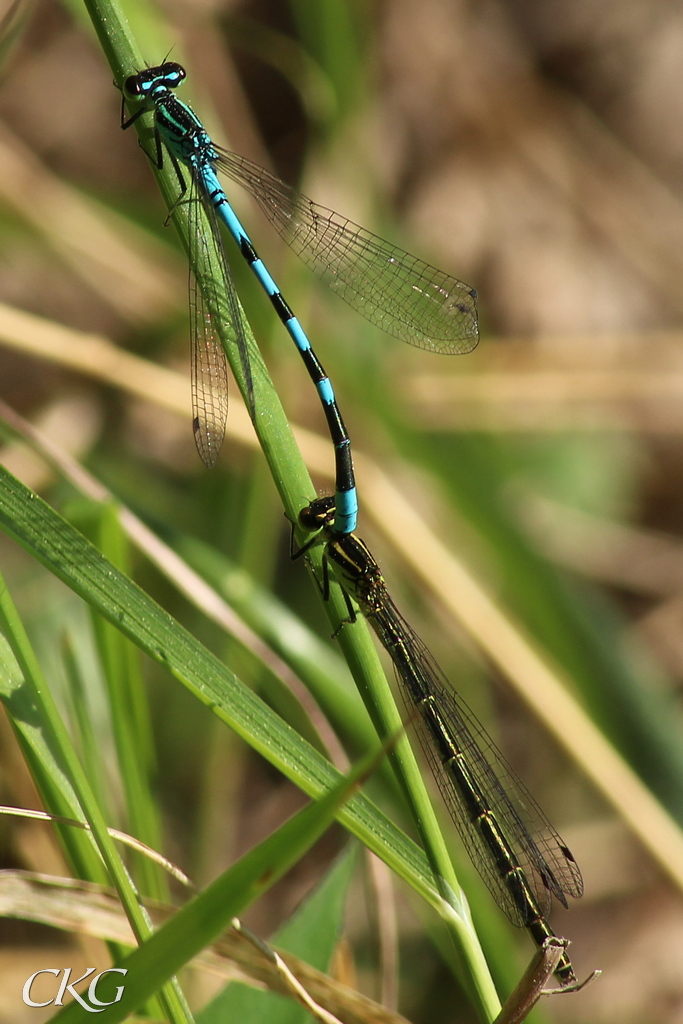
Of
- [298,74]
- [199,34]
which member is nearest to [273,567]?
[298,74]

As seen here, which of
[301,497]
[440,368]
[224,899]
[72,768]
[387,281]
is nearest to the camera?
[224,899]

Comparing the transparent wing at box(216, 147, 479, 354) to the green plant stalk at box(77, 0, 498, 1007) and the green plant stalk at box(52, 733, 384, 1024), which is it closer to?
the green plant stalk at box(77, 0, 498, 1007)

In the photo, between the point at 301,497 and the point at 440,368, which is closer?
the point at 301,497

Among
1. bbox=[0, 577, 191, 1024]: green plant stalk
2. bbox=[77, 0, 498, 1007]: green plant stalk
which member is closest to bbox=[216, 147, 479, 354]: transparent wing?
bbox=[77, 0, 498, 1007]: green plant stalk

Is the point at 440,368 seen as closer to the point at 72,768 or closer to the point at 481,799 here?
the point at 481,799

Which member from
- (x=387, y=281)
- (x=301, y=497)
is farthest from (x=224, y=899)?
(x=387, y=281)

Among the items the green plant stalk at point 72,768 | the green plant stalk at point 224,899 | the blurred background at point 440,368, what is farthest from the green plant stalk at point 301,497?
the blurred background at point 440,368

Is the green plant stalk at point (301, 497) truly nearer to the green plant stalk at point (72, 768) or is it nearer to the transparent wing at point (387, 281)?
the green plant stalk at point (72, 768)

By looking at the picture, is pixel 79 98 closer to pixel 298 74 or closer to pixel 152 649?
pixel 298 74
